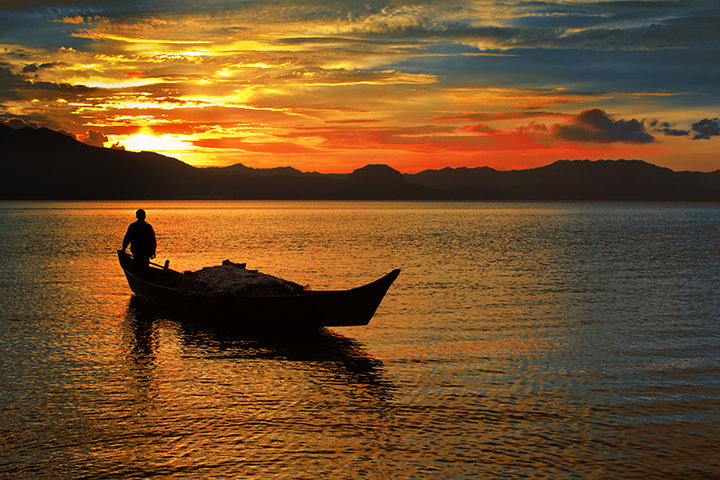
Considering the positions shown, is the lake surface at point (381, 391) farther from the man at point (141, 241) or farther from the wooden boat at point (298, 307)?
the man at point (141, 241)

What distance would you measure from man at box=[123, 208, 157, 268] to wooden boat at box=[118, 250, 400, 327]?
17.4 ft

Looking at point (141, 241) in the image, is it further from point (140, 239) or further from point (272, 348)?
point (272, 348)

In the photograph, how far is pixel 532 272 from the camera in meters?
36.3

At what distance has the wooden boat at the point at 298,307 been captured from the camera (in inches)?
685

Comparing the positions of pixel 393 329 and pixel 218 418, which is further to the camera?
pixel 393 329

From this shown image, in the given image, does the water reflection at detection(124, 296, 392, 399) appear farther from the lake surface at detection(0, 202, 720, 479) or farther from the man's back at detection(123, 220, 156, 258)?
the man's back at detection(123, 220, 156, 258)

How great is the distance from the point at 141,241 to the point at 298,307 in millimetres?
11051

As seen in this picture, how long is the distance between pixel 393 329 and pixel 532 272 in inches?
767

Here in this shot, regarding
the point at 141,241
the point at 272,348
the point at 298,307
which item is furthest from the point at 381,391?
the point at 141,241

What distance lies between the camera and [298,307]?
707 inches

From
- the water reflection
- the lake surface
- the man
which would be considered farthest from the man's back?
the water reflection

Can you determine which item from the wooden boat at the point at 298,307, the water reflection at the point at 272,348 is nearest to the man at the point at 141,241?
the water reflection at the point at 272,348

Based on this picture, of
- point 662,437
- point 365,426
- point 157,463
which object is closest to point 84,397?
point 157,463

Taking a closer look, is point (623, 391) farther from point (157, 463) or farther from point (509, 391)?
point (157, 463)
